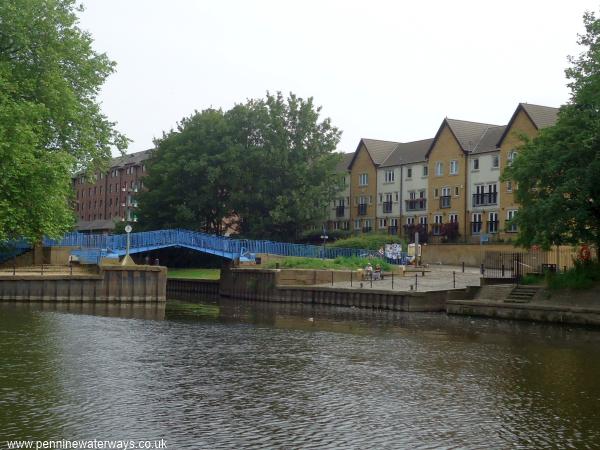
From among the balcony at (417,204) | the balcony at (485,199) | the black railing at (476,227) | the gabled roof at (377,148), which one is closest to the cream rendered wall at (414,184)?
the balcony at (417,204)

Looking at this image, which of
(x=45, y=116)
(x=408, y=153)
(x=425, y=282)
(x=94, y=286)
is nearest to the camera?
(x=45, y=116)

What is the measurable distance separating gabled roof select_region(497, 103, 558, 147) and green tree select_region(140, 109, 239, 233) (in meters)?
26.1

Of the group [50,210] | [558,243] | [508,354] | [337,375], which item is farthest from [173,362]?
[558,243]

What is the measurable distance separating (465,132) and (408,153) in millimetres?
8852

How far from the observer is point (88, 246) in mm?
54969

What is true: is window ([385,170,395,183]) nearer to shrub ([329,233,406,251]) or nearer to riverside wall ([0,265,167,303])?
shrub ([329,233,406,251])

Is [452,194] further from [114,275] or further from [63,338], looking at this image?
[63,338]

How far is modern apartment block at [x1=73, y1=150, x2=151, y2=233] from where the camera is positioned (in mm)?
126625

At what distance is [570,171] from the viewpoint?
35.7 metres

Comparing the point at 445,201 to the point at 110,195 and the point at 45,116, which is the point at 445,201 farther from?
the point at 110,195

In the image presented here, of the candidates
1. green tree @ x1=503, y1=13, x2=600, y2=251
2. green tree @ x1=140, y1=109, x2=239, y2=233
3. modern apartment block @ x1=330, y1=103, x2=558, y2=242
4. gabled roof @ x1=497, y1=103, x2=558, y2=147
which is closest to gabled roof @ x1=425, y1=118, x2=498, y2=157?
modern apartment block @ x1=330, y1=103, x2=558, y2=242

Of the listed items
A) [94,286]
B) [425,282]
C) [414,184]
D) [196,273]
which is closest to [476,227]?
[414,184]

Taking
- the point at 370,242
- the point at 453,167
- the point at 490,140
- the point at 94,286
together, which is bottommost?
the point at 94,286

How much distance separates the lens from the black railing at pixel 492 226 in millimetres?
71525
